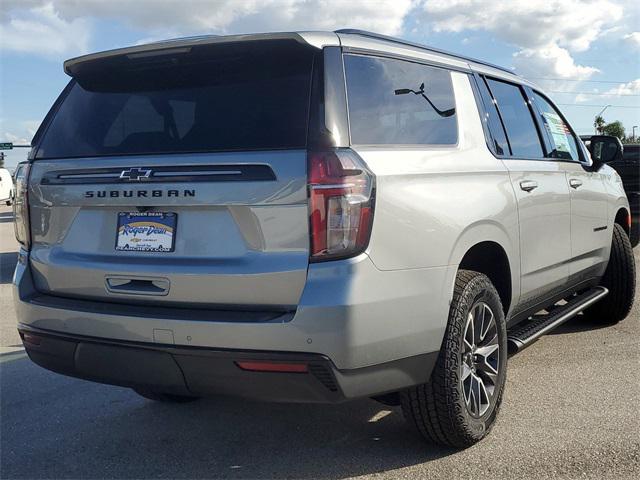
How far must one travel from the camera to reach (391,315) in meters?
2.64

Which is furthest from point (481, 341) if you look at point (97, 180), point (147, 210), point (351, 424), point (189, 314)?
point (97, 180)

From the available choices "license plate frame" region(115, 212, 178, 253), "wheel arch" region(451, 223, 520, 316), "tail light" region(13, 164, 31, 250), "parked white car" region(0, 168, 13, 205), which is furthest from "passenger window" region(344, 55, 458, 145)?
"parked white car" region(0, 168, 13, 205)

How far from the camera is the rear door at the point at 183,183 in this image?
2.57 metres

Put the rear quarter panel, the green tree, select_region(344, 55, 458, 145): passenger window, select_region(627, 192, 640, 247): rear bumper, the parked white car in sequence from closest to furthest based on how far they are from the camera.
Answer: the rear quarter panel
select_region(344, 55, 458, 145): passenger window
select_region(627, 192, 640, 247): rear bumper
the parked white car
the green tree

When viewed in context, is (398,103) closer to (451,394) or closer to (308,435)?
(451,394)

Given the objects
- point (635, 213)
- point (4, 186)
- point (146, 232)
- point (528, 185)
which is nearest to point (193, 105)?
point (146, 232)

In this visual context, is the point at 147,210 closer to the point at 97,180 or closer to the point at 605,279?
the point at 97,180

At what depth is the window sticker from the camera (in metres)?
4.75

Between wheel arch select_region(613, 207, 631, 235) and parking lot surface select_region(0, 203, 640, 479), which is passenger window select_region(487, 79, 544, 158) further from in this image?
wheel arch select_region(613, 207, 631, 235)

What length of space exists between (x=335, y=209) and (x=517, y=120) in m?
2.19

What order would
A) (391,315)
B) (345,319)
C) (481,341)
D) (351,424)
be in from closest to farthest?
(345,319) → (391,315) → (481,341) → (351,424)

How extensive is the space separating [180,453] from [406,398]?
1187 millimetres

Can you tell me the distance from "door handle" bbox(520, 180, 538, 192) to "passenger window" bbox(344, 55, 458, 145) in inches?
26.2

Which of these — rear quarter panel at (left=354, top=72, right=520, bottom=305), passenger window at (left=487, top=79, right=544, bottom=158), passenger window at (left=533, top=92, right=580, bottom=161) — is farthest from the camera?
passenger window at (left=533, top=92, right=580, bottom=161)
